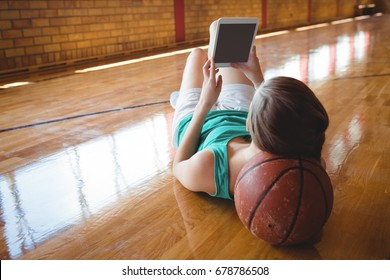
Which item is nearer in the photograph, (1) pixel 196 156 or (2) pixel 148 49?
(1) pixel 196 156

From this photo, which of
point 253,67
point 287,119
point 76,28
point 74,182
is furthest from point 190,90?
point 76,28

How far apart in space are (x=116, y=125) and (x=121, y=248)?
62.0 inches

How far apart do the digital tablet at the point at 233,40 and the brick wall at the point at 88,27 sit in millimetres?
4409

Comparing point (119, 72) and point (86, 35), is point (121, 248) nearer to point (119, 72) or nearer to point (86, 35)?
point (119, 72)

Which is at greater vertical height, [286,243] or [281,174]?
[281,174]

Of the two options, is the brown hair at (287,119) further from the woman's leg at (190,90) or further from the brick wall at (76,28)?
the brick wall at (76,28)

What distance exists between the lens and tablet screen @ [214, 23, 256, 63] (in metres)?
1.83

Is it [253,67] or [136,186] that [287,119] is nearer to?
[253,67]

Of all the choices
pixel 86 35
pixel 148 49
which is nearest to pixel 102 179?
pixel 86 35

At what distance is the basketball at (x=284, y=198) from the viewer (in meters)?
1.17

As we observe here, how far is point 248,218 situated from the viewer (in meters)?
1.26

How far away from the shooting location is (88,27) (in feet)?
21.8

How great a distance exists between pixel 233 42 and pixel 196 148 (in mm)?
538

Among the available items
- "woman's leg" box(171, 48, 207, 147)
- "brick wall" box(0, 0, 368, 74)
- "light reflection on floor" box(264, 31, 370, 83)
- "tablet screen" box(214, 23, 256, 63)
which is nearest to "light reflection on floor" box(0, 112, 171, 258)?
"woman's leg" box(171, 48, 207, 147)
